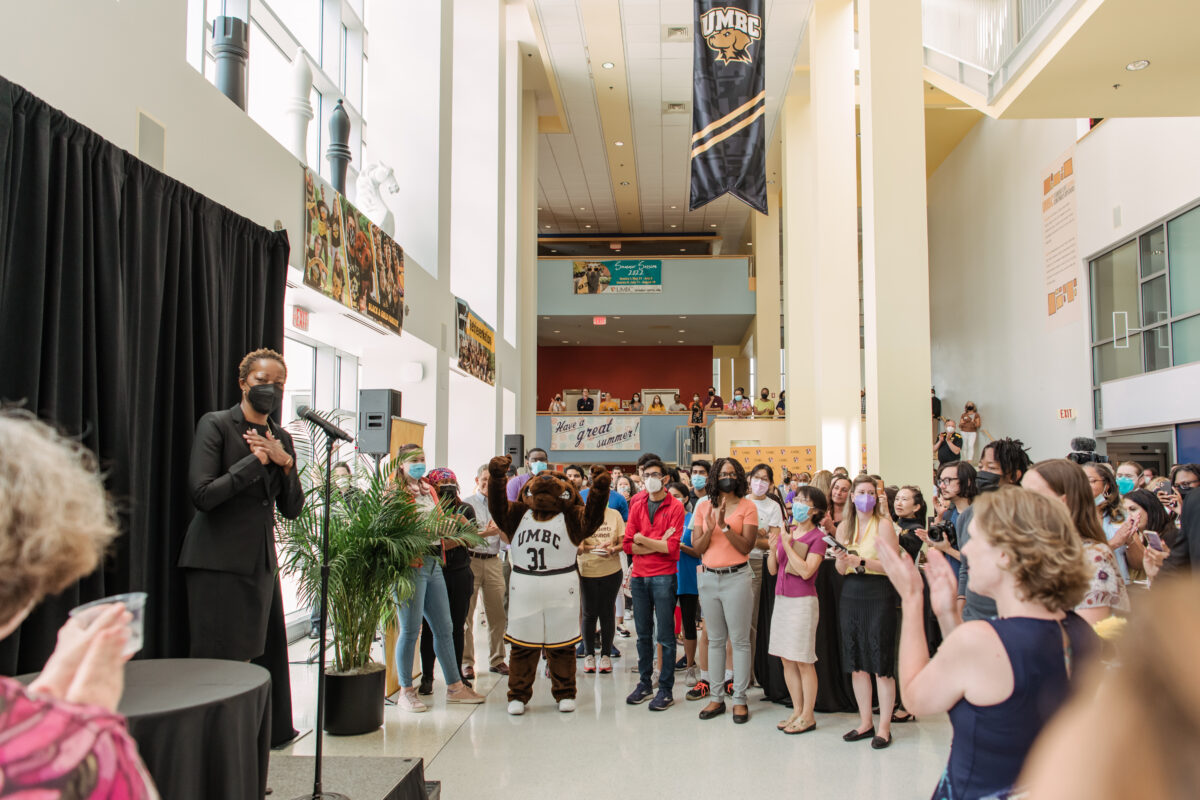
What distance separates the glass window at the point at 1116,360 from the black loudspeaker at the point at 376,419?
10349 mm

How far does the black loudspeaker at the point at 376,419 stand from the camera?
22.8 feet

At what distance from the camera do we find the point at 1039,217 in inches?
581

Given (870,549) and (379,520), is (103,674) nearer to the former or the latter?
(379,520)

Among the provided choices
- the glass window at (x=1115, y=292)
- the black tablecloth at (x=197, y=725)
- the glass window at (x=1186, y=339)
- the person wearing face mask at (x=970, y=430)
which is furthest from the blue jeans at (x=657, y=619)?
the person wearing face mask at (x=970, y=430)

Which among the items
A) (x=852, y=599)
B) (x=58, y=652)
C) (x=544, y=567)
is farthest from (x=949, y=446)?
(x=58, y=652)

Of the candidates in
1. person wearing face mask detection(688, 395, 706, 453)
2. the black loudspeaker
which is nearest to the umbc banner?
the black loudspeaker

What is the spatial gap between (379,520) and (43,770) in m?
4.12

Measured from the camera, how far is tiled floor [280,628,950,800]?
13.9 ft

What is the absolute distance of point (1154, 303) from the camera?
1141cm

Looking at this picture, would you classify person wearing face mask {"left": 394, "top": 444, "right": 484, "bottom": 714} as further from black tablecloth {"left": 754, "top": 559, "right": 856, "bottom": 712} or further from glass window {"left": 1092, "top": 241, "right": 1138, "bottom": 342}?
glass window {"left": 1092, "top": 241, "right": 1138, "bottom": 342}

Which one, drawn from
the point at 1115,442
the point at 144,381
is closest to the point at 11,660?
the point at 144,381

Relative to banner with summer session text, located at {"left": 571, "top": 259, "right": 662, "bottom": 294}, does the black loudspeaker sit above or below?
below

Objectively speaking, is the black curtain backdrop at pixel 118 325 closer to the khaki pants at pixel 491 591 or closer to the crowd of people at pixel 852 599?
the crowd of people at pixel 852 599

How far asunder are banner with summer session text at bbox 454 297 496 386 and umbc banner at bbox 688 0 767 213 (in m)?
3.21
